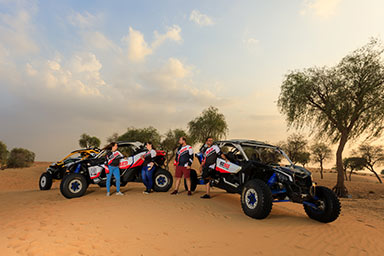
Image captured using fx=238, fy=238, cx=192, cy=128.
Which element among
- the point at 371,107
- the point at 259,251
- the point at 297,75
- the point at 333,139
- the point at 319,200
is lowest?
the point at 259,251

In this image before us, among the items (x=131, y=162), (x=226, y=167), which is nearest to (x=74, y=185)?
(x=131, y=162)

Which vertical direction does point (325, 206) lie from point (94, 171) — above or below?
below

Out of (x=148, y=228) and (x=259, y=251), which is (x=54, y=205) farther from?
(x=259, y=251)

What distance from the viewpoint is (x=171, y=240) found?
16.0 feet

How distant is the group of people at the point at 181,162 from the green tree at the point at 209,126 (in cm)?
2687

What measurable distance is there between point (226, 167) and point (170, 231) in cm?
322

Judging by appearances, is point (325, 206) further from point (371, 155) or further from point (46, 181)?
point (371, 155)

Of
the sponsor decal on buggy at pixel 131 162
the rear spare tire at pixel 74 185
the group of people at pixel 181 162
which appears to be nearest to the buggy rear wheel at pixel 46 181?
the rear spare tire at pixel 74 185

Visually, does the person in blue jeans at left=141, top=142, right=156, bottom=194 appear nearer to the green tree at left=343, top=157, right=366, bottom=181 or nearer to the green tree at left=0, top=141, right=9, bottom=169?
the green tree at left=343, top=157, right=366, bottom=181

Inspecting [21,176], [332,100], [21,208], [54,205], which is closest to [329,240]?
[54,205]

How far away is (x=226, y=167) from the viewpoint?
795cm

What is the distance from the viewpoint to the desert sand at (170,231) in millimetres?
4531

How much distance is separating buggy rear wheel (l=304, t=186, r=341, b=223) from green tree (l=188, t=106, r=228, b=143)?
97.2 ft

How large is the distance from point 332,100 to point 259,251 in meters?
18.2
